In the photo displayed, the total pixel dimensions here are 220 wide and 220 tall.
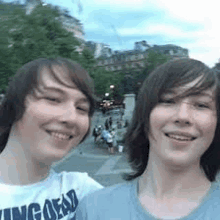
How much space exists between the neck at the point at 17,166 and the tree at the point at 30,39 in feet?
25.6

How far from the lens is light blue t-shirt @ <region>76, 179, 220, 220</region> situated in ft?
3.97

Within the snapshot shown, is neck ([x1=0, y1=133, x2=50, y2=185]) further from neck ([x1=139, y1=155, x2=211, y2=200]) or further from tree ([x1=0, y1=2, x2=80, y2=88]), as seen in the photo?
tree ([x1=0, y1=2, x2=80, y2=88])

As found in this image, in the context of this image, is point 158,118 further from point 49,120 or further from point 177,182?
point 49,120

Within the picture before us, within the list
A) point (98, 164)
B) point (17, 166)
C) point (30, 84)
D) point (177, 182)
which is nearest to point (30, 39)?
point (98, 164)

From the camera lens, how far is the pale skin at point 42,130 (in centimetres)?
144

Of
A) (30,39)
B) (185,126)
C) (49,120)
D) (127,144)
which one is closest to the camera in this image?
(185,126)

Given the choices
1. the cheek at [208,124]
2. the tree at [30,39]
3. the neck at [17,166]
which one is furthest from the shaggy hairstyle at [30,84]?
the tree at [30,39]

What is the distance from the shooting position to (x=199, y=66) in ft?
4.36

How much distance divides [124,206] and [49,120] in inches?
25.3

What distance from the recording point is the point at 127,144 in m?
1.66

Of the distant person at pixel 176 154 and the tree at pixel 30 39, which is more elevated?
the distant person at pixel 176 154

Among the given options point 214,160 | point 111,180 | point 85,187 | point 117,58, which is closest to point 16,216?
point 85,187

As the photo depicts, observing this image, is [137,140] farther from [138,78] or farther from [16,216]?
[138,78]

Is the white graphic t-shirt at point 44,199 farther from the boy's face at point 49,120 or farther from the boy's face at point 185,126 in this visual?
the boy's face at point 185,126
